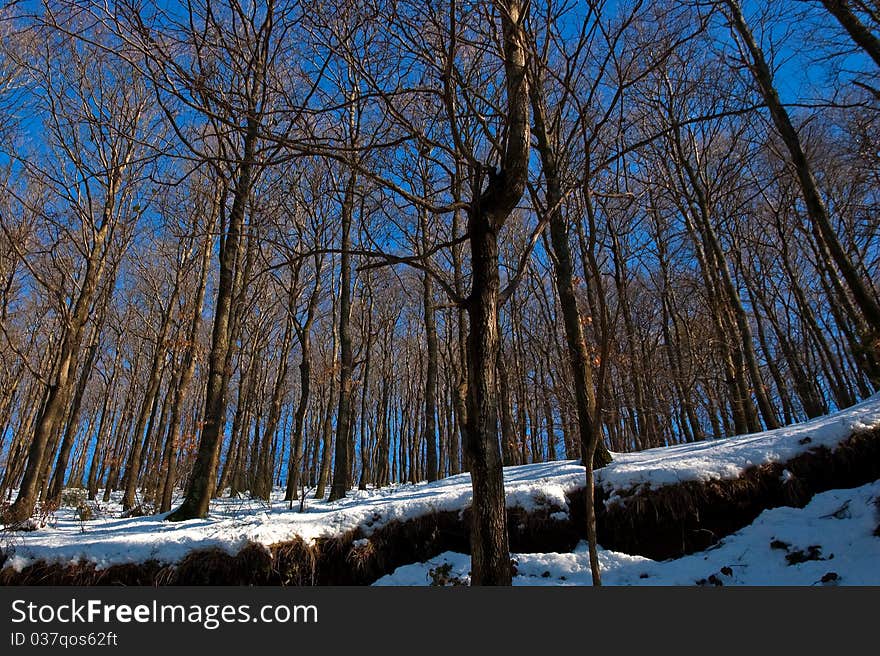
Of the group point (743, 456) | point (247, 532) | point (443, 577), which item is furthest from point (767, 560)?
point (247, 532)

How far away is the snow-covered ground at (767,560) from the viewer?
11.5 ft

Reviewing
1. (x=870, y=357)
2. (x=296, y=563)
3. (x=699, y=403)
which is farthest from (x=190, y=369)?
(x=699, y=403)

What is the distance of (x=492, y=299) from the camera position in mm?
2922

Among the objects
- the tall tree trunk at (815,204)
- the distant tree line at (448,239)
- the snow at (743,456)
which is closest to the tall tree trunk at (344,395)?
the distant tree line at (448,239)

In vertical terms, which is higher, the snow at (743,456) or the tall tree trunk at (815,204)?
the tall tree trunk at (815,204)

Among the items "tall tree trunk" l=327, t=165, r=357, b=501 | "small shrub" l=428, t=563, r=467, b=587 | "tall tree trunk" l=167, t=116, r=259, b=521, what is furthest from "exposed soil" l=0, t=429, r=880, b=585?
"tall tree trunk" l=327, t=165, r=357, b=501

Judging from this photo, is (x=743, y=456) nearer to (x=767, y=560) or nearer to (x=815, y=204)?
(x=767, y=560)

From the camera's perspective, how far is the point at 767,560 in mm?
3840

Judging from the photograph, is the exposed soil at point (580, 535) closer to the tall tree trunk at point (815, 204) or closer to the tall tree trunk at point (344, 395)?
the tall tree trunk at point (815, 204)

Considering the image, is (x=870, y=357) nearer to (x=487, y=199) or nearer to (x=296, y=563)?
(x=487, y=199)

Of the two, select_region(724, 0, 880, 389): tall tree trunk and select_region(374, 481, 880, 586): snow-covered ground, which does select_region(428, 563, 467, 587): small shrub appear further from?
select_region(724, 0, 880, 389): tall tree trunk

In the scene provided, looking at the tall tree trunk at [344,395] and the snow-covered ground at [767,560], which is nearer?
the snow-covered ground at [767,560]

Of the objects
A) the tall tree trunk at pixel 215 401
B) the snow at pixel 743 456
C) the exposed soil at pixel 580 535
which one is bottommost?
the exposed soil at pixel 580 535

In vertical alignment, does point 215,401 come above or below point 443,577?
above
